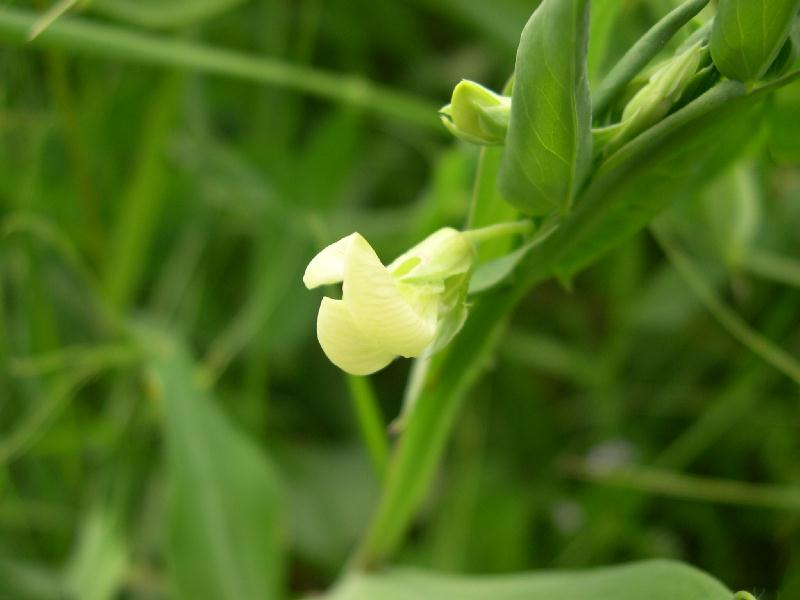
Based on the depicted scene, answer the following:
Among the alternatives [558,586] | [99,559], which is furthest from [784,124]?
→ [99,559]

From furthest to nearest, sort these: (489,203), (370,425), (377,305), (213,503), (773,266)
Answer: (773,266) → (213,503) → (370,425) → (489,203) → (377,305)

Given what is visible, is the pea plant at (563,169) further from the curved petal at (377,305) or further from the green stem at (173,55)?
the green stem at (173,55)

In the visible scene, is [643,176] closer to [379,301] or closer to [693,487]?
[379,301]

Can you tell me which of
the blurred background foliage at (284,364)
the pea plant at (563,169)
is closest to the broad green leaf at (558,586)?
the pea plant at (563,169)

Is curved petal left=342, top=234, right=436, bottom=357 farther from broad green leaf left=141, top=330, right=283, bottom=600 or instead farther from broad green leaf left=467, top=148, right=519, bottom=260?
broad green leaf left=141, top=330, right=283, bottom=600

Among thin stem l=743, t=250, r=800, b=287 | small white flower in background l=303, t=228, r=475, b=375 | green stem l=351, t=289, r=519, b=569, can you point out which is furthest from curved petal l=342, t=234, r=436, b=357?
thin stem l=743, t=250, r=800, b=287

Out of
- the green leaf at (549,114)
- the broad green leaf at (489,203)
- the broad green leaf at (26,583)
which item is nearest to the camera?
the green leaf at (549,114)
